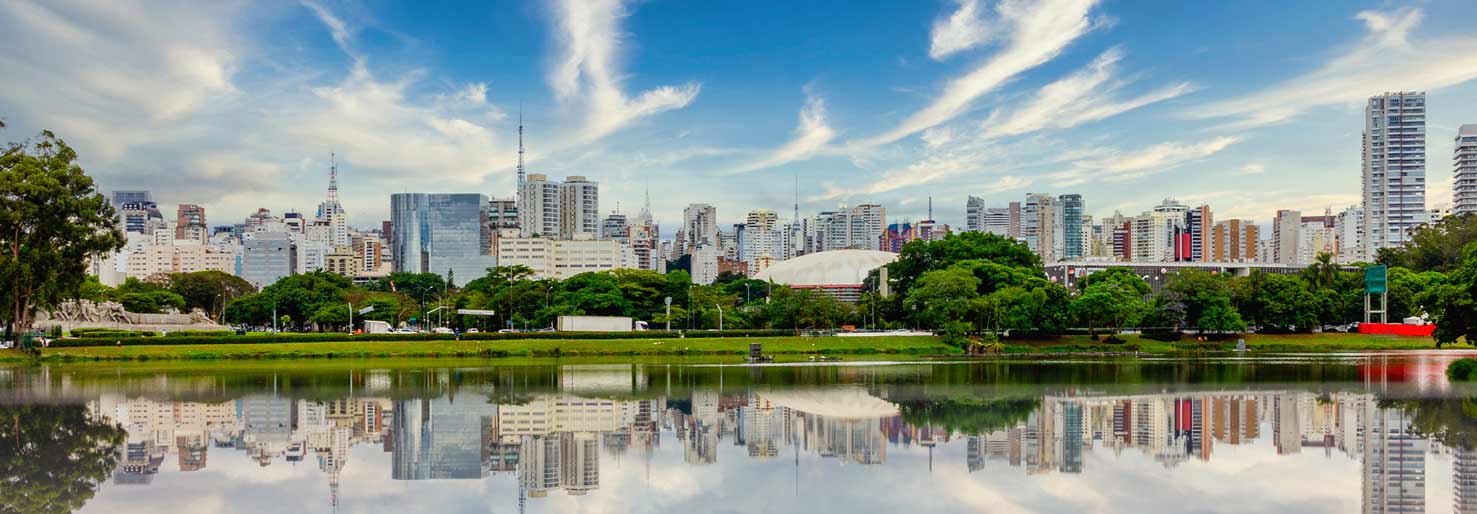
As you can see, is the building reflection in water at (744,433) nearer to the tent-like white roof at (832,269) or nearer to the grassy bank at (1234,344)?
the grassy bank at (1234,344)

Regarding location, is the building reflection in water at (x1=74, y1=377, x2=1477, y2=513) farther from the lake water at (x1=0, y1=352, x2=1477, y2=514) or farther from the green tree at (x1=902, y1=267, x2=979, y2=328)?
the green tree at (x1=902, y1=267, x2=979, y2=328)

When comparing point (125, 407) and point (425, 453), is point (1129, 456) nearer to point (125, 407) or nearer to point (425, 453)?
point (425, 453)

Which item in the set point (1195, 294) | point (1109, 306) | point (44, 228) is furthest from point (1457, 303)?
point (44, 228)

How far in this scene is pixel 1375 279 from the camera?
6625 cm

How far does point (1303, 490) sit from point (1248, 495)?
2.87 feet

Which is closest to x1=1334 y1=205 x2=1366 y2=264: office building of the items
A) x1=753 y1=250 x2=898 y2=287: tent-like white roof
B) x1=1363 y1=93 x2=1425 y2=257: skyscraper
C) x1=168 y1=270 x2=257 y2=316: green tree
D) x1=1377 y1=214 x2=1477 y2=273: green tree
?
x1=1363 y1=93 x2=1425 y2=257: skyscraper

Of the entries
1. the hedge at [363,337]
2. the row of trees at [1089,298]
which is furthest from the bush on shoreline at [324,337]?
the row of trees at [1089,298]

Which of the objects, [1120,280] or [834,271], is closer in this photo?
[1120,280]

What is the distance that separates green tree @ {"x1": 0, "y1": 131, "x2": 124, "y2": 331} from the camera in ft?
142

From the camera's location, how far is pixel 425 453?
53.6 ft

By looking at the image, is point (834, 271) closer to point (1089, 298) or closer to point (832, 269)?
point (832, 269)

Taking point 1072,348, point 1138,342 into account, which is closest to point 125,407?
point 1072,348

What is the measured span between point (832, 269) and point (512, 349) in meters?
72.7

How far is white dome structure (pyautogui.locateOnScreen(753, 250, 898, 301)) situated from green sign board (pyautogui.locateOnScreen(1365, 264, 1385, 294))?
51.4 metres
